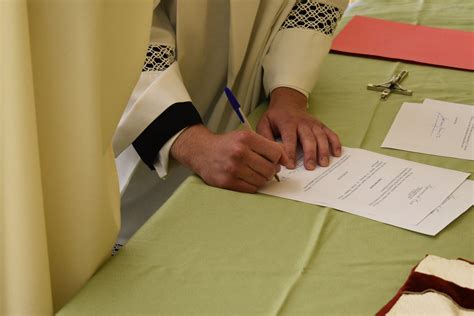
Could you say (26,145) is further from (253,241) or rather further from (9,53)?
(253,241)

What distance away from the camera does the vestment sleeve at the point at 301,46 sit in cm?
158

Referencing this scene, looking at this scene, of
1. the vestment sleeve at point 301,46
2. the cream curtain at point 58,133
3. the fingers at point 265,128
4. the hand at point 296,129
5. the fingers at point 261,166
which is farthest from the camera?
the vestment sleeve at point 301,46

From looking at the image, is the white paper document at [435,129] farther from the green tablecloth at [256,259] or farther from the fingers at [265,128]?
the fingers at [265,128]

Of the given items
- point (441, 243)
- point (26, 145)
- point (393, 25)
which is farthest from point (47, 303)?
point (393, 25)

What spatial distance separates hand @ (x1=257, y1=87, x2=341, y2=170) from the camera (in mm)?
1310

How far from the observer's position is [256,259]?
101 centimetres

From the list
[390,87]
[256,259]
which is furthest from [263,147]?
[390,87]

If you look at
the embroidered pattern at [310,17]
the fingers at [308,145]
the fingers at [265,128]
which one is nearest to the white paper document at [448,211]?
the fingers at [308,145]

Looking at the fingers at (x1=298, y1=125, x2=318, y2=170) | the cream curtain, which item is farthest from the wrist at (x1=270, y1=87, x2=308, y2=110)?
the cream curtain

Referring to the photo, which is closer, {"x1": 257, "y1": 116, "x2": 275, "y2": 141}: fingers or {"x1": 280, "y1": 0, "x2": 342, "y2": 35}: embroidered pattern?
{"x1": 257, "y1": 116, "x2": 275, "y2": 141}: fingers

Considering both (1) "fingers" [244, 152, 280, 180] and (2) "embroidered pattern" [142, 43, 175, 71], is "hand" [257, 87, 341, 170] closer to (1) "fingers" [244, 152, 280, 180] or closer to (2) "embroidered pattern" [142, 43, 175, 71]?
(1) "fingers" [244, 152, 280, 180]

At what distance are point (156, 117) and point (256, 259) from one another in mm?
435

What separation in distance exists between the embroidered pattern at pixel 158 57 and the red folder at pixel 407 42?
53cm

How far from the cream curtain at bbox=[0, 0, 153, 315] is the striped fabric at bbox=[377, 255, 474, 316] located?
38 centimetres
